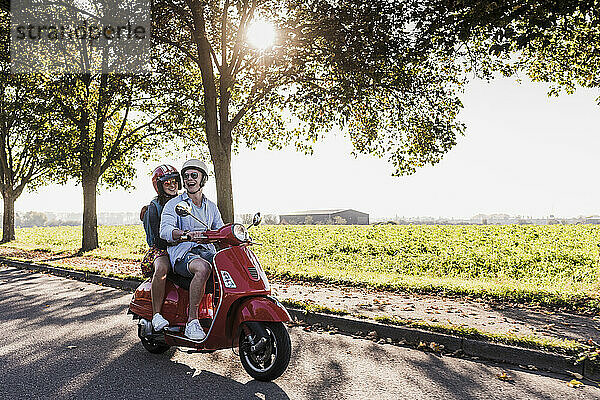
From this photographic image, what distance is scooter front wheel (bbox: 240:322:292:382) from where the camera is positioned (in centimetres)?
418

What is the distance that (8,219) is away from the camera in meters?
29.3

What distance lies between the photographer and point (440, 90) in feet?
40.7

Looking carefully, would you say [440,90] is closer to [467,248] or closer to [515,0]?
[515,0]

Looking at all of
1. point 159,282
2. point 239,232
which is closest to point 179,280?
point 159,282

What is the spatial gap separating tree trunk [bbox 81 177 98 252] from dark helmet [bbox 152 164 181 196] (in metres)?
15.1

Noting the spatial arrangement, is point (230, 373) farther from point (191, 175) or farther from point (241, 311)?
point (191, 175)

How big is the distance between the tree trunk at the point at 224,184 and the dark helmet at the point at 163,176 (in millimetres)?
6654

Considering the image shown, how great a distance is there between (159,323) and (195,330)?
1.53 feet

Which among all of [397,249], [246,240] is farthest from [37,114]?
[246,240]

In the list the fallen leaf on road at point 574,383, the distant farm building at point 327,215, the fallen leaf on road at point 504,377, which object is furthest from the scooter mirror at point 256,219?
the distant farm building at point 327,215

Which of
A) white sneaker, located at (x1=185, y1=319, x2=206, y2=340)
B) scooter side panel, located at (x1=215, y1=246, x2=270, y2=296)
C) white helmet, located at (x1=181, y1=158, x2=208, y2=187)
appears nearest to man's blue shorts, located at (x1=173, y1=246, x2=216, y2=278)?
scooter side panel, located at (x1=215, y1=246, x2=270, y2=296)

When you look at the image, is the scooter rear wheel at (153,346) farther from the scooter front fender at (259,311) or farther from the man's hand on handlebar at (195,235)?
the man's hand on handlebar at (195,235)

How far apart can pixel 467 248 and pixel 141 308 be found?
13.9 m

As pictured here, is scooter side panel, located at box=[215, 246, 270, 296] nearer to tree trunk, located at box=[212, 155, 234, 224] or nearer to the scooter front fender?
the scooter front fender
